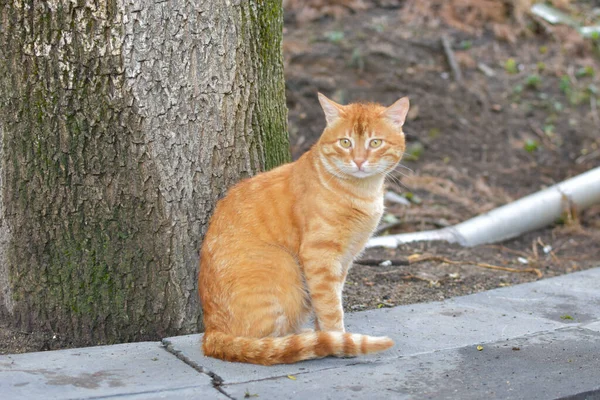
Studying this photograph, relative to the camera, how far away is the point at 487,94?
31.7 feet

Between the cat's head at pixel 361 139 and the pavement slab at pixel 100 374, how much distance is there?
121 centimetres

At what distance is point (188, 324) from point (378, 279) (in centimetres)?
158

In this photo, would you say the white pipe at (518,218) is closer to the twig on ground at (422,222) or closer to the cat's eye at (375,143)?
the twig on ground at (422,222)

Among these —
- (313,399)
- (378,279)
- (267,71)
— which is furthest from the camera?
(378,279)

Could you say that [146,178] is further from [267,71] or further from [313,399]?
[313,399]

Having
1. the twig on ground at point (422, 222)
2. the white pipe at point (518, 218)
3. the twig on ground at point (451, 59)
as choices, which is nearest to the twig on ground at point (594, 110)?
the twig on ground at point (451, 59)

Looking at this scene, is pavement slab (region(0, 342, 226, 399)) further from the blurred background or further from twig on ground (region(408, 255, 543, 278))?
twig on ground (region(408, 255, 543, 278))

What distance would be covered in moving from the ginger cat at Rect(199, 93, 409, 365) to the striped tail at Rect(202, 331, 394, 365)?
43mm

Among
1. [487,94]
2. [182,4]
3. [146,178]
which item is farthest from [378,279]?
[487,94]

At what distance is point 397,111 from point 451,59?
6427 mm

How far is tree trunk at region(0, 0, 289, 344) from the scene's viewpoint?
370 cm

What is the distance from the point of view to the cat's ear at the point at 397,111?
12.6ft

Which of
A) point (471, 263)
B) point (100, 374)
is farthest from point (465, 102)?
point (100, 374)

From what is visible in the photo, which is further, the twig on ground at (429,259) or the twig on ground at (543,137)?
the twig on ground at (543,137)
